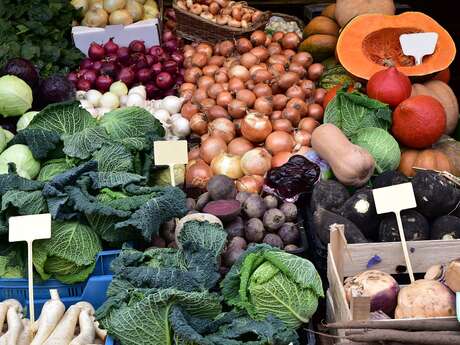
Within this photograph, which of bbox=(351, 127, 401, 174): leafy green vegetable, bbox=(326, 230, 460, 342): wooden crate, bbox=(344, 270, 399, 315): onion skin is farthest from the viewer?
bbox=(351, 127, 401, 174): leafy green vegetable

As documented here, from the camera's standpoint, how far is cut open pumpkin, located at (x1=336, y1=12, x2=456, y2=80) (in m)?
3.92

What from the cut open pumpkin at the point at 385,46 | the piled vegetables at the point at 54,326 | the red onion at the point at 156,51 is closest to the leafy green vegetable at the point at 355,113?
the cut open pumpkin at the point at 385,46

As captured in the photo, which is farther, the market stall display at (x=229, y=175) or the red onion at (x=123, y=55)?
the red onion at (x=123, y=55)

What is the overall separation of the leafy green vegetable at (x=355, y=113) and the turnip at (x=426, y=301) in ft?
4.78

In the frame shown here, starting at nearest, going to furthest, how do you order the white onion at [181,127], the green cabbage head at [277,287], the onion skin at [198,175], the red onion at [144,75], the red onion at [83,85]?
1. the green cabbage head at [277,287]
2. the onion skin at [198,175]
3. the white onion at [181,127]
4. the red onion at [83,85]
5. the red onion at [144,75]

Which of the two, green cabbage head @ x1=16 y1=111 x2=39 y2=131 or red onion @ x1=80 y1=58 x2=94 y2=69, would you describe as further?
red onion @ x1=80 y1=58 x2=94 y2=69

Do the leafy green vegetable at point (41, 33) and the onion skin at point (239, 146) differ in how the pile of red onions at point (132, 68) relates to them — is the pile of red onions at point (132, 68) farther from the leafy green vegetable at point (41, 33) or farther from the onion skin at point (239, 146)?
the onion skin at point (239, 146)

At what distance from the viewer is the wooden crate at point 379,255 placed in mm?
2598

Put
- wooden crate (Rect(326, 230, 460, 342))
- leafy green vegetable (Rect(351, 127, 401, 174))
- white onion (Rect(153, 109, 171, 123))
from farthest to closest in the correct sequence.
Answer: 1. white onion (Rect(153, 109, 171, 123))
2. leafy green vegetable (Rect(351, 127, 401, 174))
3. wooden crate (Rect(326, 230, 460, 342))

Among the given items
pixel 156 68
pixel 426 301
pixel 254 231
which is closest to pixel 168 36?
pixel 156 68

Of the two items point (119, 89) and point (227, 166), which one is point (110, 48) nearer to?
point (119, 89)

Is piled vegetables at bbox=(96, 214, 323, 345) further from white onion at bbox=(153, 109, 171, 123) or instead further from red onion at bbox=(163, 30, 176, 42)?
red onion at bbox=(163, 30, 176, 42)

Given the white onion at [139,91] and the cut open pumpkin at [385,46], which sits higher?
the cut open pumpkin at [385,46]

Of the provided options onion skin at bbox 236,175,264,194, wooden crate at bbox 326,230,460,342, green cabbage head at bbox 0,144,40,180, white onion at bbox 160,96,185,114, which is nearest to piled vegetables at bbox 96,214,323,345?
wooden crate at bbox 326,230,460,342
